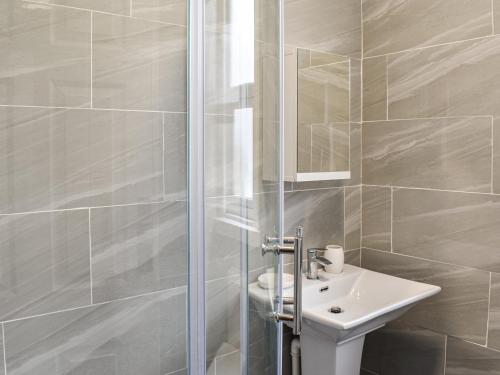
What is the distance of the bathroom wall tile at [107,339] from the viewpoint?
0.63 metres

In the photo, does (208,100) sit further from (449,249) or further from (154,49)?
(449,249)

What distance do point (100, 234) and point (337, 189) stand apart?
1669mm

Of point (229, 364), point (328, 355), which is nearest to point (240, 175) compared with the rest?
point (229, 364)

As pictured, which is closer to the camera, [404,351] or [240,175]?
[240,175]

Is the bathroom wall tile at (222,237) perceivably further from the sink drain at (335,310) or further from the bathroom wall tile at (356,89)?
the bathroom wall tile at (356,89)

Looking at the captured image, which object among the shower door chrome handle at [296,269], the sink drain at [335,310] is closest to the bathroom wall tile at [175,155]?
the shower door chrome handle at [296,269]

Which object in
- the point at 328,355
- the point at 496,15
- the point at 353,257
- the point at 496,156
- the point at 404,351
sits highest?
the point at 496,15

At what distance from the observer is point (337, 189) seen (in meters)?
2.21

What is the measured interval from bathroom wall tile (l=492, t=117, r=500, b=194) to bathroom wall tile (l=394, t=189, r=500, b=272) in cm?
5

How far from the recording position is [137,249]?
2.38ft

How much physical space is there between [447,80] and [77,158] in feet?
5.92

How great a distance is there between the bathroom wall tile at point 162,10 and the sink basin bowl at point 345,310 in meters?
1.12

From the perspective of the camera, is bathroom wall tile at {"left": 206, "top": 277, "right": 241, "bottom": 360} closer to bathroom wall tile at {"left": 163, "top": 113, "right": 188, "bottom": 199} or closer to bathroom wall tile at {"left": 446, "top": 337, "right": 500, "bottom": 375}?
bathroom wall tile at {"left": 163, "top": 113, "right": 188, "bottom": 199}

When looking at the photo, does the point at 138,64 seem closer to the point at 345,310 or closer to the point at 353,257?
the point at 345,310
